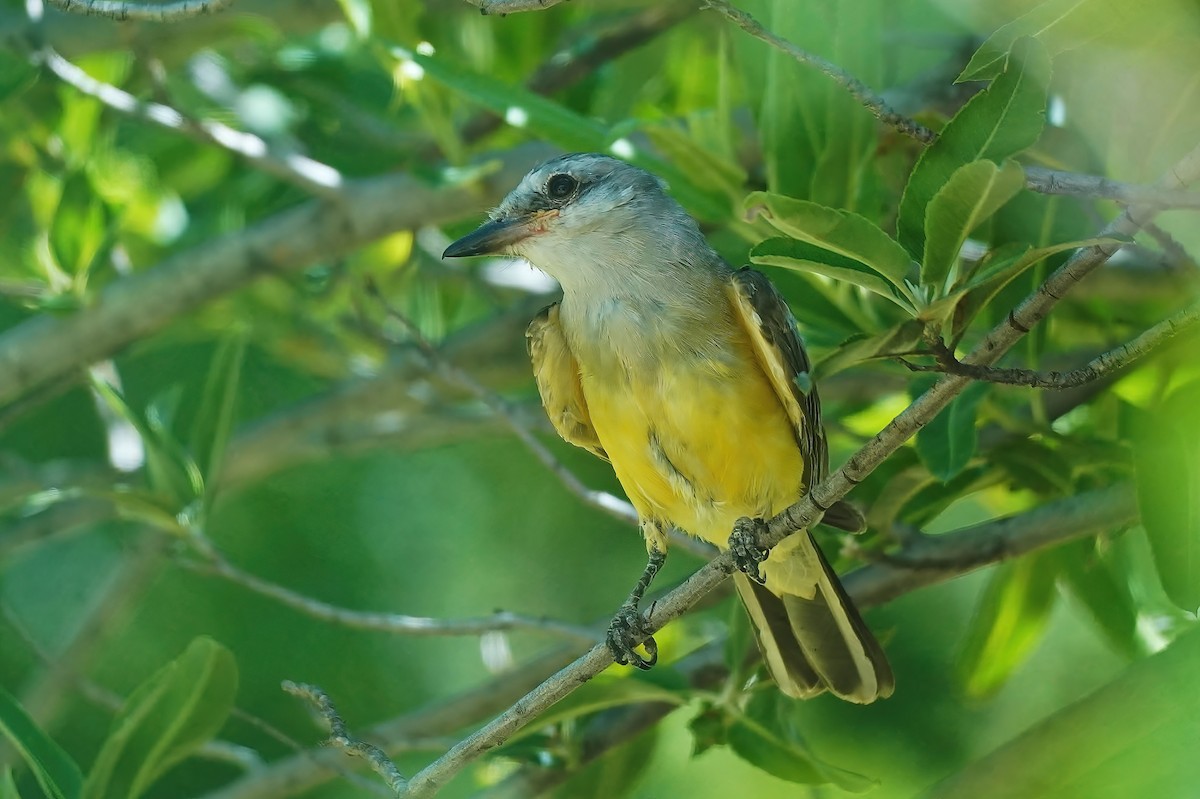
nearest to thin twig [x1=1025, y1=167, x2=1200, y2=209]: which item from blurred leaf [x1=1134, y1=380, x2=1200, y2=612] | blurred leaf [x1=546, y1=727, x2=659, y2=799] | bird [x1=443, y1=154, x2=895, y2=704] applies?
blurred leaf [x1=1134, y1=380, x2=1200, y2=612]

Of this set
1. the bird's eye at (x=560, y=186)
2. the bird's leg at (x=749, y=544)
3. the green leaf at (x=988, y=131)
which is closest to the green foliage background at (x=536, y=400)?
the green leaf at (x=988, y=131)

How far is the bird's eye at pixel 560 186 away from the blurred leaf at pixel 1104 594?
6.12 ft

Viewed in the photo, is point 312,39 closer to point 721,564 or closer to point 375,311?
point 375,311

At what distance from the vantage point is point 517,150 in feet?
17.2

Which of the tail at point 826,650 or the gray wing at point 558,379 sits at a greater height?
the gray wing at point 558,379

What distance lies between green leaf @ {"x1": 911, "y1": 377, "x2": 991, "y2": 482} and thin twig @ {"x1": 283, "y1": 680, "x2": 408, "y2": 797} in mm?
1524

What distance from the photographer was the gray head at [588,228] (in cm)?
418

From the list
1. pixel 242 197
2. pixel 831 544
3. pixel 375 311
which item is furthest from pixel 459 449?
pixel 831 544

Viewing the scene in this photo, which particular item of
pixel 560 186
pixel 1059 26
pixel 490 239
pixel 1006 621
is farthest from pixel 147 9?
pixel 1006 621

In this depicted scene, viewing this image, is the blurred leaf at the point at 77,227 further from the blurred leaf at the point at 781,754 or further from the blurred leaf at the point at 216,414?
the blurred leaf at the point at 781,754

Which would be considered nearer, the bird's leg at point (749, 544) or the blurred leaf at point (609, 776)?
the bird's leg at point (749, 544)

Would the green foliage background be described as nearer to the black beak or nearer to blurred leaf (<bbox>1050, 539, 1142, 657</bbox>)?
blurred leaf (<bbox>1050, 539, 1142, 657</bbox>)

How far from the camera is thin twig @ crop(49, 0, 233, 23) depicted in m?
3.49

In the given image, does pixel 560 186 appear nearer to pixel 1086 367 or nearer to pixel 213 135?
pixel 213 135
